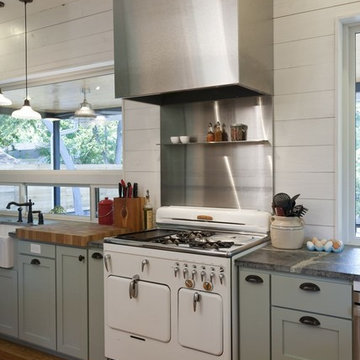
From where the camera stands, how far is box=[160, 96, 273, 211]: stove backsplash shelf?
2.64 metres

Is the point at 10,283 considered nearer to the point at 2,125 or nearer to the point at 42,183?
the point at 42,183

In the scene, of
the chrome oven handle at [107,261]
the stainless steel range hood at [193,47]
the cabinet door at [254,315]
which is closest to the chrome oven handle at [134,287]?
the chrome oven handle at [107,261]

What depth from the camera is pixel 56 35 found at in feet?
11.8

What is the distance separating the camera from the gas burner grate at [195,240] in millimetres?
2253

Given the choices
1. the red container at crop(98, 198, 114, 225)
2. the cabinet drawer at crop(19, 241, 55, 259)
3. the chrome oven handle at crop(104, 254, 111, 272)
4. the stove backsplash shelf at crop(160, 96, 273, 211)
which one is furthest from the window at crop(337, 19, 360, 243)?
the cabinet drawer at crop(19, 241, 55, 259)

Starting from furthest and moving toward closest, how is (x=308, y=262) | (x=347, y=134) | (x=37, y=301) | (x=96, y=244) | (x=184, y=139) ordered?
1. (x=37, y=301)
2. (x=184, y=139)
3. (x=96, y=244)
4. (x=347, y=134)
5. (x=308, y=262)

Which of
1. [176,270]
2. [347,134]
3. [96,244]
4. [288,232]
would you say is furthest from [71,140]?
[347,134]

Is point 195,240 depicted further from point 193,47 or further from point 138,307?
point 193,47

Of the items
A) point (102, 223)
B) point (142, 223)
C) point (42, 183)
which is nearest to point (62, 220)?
point (42, 183)

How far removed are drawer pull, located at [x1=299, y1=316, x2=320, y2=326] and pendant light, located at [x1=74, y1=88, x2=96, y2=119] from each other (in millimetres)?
2465

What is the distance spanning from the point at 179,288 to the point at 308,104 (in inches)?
51.8

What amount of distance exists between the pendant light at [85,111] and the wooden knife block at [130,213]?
0.97 metres

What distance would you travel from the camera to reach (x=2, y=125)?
441cm

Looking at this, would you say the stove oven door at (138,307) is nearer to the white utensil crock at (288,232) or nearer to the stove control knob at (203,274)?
the stove control knob at (203,274)
